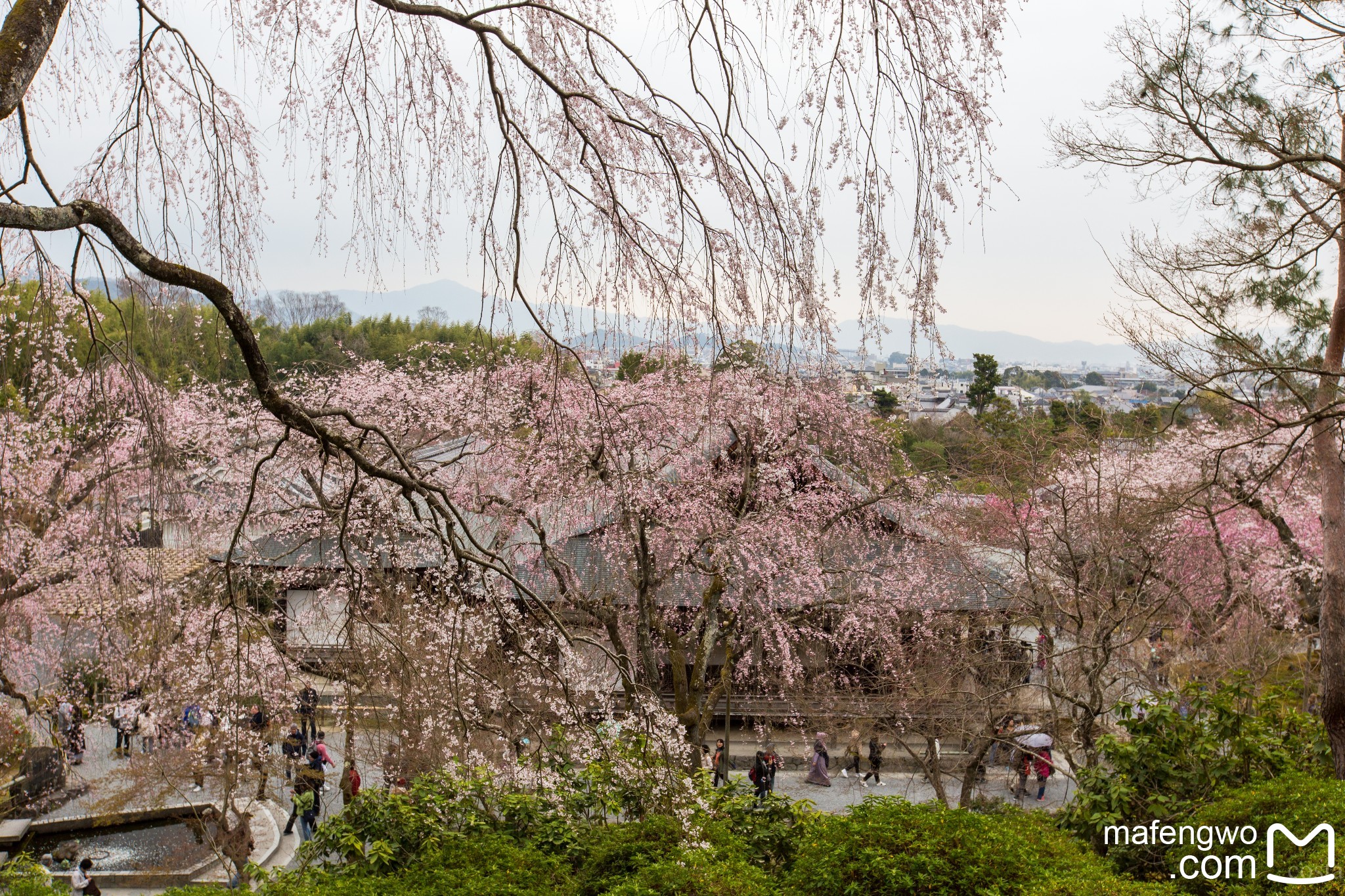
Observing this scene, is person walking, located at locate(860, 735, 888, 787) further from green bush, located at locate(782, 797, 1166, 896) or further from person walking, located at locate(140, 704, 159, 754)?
person walking, located at locate(140, 704, 159, 754)

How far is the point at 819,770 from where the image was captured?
40.2 feet

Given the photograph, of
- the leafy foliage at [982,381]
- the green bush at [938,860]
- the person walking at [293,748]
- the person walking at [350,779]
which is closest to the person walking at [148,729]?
the person walking at [293,748]

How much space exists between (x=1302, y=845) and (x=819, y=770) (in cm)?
864

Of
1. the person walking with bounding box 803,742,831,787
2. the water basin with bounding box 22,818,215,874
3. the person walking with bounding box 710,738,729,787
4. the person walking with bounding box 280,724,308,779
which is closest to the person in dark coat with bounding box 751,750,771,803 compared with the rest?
the person walking with bounding box 710,738,729,787

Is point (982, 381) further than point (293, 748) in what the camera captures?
Yes

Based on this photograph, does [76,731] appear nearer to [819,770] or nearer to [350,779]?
[350,779]

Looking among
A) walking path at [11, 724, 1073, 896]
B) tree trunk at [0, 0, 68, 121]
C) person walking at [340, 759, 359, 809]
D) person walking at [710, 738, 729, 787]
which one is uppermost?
tree trunk at [0, 0, 68, 121]

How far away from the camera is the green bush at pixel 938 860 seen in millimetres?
3881

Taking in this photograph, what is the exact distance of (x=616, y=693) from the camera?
9938 mm

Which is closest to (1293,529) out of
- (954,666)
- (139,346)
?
(954,666)

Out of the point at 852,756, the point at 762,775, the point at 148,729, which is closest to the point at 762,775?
the point at 762,775

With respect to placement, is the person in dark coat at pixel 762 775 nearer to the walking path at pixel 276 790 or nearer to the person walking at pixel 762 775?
the person walking at pixel 762 775

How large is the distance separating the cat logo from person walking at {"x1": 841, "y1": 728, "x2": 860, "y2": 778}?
Result: 854 centimetres

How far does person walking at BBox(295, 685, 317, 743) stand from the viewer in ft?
32.1
